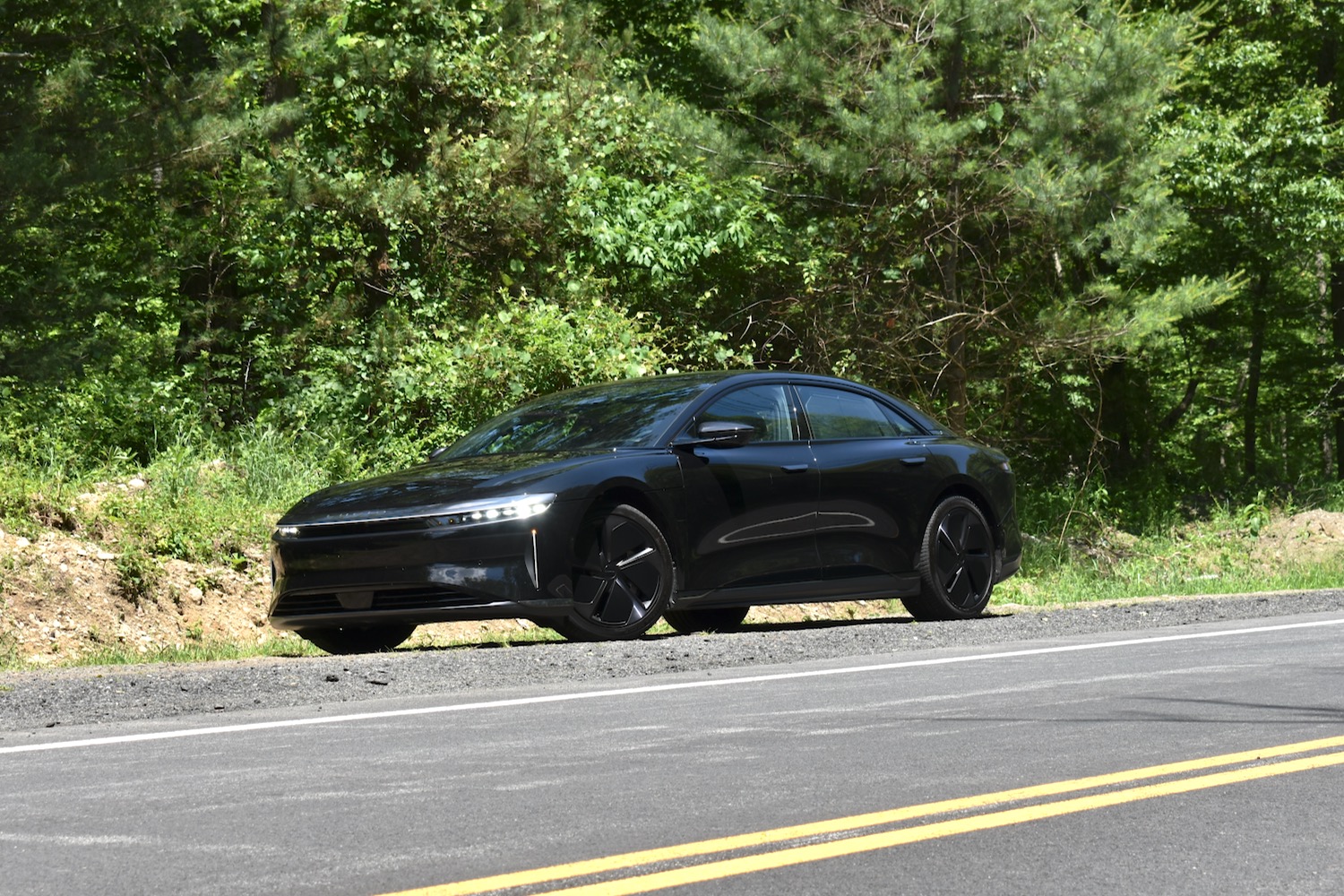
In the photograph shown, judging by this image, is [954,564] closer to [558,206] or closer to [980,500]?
[980,500]

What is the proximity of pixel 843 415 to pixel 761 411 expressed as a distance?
0.78 meters

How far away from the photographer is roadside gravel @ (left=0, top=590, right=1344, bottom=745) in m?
7.75

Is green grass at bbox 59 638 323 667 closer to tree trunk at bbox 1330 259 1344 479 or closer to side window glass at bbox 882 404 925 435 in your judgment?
side window glass at bbox 882 404 925 435

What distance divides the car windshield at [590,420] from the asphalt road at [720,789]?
2.40m

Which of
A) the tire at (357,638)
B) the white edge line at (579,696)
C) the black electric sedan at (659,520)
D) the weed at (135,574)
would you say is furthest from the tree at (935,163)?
the tire at (357,638)

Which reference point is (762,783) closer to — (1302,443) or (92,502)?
(92,502)

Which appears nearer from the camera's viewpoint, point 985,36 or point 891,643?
point 891,643

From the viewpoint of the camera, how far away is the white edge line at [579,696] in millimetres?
6789

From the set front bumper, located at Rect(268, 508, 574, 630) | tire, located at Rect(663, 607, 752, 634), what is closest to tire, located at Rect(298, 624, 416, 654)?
front bumper, located at Rect(268, 508, 574, 630)

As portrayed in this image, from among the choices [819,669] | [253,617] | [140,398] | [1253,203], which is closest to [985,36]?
[1253,203]

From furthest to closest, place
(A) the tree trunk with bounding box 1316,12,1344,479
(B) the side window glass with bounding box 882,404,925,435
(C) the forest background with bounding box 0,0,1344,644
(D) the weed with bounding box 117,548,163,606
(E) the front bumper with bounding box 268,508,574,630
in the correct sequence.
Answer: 1. (A) the tree trunk with bounding box 1316,12,1344,479
2. (C) the forest background with bounding box 0,0,1344,644
3. (D) the weed with bounding box 117,548,163,606
4. (B) the side window glass with bounding box 882,404,925,435
5. (E) the front bumper with bounding box 268,508,574,630

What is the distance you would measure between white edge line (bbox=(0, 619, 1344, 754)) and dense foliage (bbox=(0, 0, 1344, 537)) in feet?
24.4

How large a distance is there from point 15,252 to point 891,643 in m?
12.5

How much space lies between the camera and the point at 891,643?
10.4 meters
